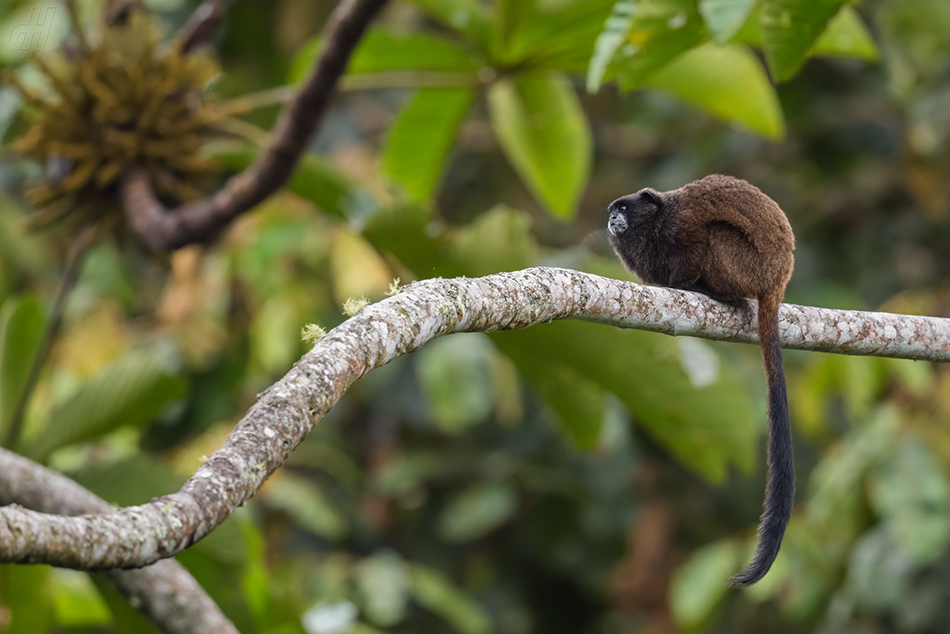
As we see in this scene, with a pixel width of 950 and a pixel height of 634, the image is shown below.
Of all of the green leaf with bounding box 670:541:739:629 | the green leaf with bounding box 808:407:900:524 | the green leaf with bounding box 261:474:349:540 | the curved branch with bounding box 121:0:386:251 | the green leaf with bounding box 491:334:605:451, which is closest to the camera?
the curved branch with bounding box 121:0:386:251

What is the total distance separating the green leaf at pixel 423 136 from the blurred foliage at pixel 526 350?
0.05 feet

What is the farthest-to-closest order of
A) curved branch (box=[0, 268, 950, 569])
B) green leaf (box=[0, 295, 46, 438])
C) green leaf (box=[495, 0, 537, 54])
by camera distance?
green leaf (box=[495, 0, 537, 54])
green leaf (box=[0, 295, 46, 438])
curved branch (box=[0, 268, 950, 569])

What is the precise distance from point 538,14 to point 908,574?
2.98m

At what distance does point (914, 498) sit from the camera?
3.66 metres

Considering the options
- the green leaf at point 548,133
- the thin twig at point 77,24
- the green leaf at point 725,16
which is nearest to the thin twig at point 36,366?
the thin twig at point 77,24

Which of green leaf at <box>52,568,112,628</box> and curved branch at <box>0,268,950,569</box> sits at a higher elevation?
curved branch at <box>0,268,950,569</box>

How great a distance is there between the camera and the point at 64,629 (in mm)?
3797

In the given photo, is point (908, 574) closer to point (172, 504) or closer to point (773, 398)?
point (773, 398)

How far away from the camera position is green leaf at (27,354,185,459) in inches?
116

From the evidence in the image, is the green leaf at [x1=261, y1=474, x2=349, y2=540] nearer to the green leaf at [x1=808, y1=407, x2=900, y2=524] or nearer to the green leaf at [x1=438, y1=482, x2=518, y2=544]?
the green leaf at [x1=438, y1=482, x2=518, y2=544]

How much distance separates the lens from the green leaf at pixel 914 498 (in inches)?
142

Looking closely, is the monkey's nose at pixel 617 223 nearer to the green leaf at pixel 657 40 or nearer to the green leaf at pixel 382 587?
the green leaf at pixel 657 40

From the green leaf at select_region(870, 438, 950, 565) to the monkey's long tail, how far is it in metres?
1.85

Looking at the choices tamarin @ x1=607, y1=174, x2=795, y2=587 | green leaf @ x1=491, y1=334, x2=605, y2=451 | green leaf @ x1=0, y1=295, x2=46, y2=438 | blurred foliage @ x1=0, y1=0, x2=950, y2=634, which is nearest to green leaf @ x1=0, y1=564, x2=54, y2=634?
blurred foliage @ x1=0, y1=0, x2=950, y2=634
